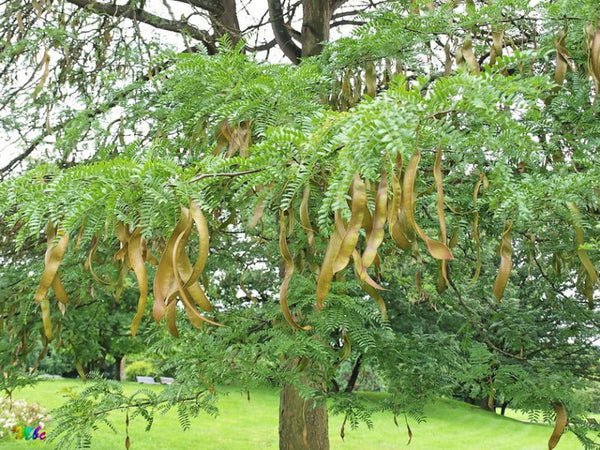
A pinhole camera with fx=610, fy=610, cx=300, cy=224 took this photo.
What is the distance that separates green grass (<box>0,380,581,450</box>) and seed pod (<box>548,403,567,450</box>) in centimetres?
580

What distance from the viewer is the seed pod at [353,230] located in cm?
132

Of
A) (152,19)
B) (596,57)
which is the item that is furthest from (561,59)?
(152,19)

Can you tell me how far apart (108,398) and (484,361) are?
7.44 feet

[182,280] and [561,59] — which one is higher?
[561,59]

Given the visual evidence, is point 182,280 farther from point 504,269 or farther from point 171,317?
point 504,269

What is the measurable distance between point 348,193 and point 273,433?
37.6 feet

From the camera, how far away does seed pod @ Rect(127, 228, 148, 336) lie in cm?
148

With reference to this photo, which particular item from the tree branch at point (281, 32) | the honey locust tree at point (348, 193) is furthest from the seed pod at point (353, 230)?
the tree branch at point (281, 32)

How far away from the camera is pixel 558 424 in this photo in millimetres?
3189

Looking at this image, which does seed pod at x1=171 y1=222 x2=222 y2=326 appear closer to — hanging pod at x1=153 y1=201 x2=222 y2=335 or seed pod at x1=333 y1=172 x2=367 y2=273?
hanging pod at x1=153 y1=201 x2=222 y2=335

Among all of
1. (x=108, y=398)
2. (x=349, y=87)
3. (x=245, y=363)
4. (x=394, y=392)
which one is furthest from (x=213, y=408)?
(x=349, y=87)

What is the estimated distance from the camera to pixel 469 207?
311 centimetres

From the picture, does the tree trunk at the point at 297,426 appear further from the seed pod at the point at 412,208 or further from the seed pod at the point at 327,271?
the seed pod at the point at 412,208

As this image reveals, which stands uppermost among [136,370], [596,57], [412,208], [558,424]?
[596,57]
